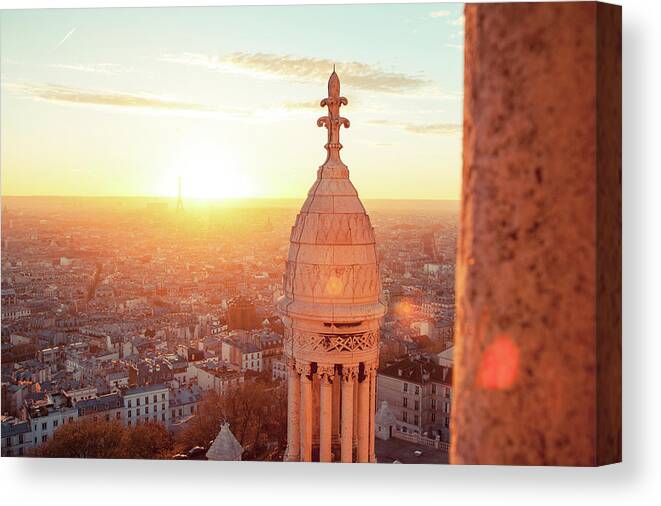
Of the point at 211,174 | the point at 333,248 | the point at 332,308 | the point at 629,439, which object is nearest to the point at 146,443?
the point at 211,174

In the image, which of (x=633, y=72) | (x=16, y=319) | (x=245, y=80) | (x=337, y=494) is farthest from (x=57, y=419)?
(x=633, y=72)

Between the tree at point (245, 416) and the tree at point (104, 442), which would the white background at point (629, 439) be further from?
the tree at point (245, 416)

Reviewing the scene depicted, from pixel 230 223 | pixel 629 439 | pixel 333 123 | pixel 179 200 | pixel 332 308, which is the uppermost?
pixel 333 123

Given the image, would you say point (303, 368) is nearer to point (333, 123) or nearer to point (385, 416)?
Answer: point (333, 123)

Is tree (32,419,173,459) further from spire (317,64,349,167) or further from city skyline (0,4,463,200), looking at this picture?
spire (317,64,349,167)

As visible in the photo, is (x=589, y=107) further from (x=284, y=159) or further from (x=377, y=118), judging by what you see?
(x=284, y=159)
